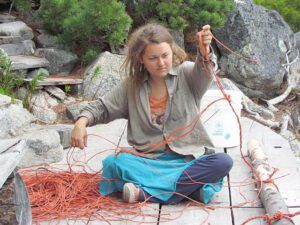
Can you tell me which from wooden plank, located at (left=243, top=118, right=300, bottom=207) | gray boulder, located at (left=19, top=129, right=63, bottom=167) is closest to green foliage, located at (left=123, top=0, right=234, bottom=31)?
wooden plank, located at (left=243, top=118, right=300, bottom=207)

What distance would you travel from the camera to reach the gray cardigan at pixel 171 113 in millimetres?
3641

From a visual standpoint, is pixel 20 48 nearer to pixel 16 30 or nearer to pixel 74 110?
pixel 16 30

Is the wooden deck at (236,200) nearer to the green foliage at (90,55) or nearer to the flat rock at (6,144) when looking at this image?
the flat rock at (6,144)

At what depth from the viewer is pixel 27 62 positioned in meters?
6.19

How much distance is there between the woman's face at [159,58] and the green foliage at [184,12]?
2.97 m

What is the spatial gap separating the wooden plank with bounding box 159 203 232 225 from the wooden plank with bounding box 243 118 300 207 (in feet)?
1.36

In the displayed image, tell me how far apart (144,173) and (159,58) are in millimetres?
663

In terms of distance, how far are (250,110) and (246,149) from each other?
165 cm

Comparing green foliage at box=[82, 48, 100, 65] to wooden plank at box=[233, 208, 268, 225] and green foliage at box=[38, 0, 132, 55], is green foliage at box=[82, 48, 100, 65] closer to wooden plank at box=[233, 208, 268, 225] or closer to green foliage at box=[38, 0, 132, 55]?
green foliage at box=[38, 0, 132, 55]

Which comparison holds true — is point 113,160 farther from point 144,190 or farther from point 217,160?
point 217,160

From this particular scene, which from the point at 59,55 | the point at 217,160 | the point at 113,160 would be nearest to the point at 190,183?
the point at 217,160

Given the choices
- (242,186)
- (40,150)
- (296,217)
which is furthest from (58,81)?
(296,217)

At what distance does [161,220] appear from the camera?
327 centimetres

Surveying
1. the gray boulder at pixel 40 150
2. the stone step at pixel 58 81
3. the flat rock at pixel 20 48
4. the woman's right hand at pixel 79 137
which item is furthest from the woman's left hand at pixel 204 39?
the flat rock at pixel 20 48
